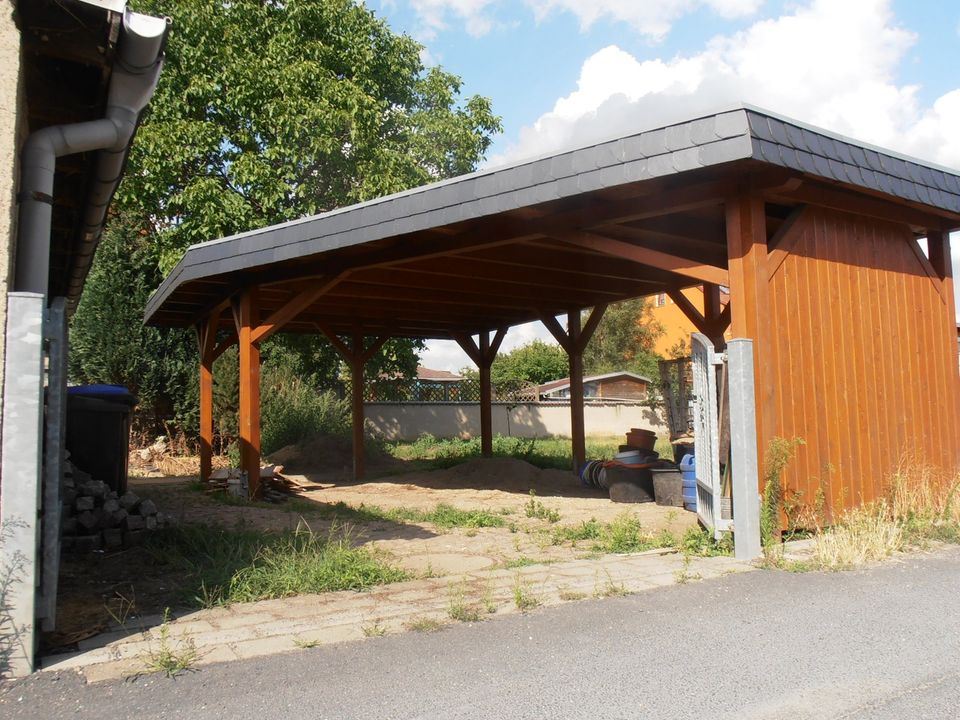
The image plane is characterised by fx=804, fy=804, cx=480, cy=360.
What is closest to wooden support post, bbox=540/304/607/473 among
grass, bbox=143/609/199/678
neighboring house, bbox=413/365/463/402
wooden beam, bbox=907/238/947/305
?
wooden beam, bbox=907/238/947/305

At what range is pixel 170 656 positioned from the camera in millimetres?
3668

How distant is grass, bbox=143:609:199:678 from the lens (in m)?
3.62

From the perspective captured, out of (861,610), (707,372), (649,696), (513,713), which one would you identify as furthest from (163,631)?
(707,372)

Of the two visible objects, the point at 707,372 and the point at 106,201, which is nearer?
the point at 106,201

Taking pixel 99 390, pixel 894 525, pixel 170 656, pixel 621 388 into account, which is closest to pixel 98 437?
pixel 99 390

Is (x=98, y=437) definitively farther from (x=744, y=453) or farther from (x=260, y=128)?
(x=260, y=128)

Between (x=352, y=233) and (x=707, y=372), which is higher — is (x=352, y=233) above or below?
above

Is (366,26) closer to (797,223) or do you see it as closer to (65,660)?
(797,223)

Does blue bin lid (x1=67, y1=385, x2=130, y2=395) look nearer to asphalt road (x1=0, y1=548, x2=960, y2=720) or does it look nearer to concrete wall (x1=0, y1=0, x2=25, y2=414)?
concrete wall (x1=0, y1=0, x2=25, y2=414)

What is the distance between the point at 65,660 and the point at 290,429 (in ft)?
47.0

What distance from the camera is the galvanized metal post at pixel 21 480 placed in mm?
3598

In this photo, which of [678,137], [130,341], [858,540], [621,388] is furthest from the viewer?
[621,388]

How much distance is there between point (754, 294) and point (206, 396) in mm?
9881

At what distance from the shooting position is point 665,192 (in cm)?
664
